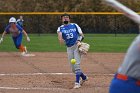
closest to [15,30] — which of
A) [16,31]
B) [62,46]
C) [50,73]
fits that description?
[16,31]

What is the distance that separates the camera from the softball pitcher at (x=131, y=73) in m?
4.96

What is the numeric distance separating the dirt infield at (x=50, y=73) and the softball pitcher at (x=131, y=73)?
223 inches

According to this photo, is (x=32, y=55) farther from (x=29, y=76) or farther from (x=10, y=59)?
(x=29, y=76)

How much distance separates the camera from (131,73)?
503 centimetres

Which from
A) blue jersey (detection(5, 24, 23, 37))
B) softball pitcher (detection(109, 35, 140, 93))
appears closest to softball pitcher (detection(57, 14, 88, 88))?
softball pitcher (detection(109, 35, 140, 93))

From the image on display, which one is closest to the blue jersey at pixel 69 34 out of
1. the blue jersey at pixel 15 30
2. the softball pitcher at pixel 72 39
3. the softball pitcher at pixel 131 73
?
the softball pitcher at pixel 72 39

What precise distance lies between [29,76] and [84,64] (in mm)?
3771

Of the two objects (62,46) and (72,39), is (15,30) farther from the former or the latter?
(72,39)

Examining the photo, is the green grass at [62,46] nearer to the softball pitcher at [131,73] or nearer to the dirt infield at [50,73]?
the dirt infield at [50,73]

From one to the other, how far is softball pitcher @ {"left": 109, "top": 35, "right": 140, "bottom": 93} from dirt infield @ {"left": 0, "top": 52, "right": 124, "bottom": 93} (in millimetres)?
5658

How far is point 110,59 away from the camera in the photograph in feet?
60.4

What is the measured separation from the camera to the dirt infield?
11227mm

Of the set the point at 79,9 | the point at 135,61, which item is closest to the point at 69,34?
the point at 135,61

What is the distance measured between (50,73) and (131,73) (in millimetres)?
9359
